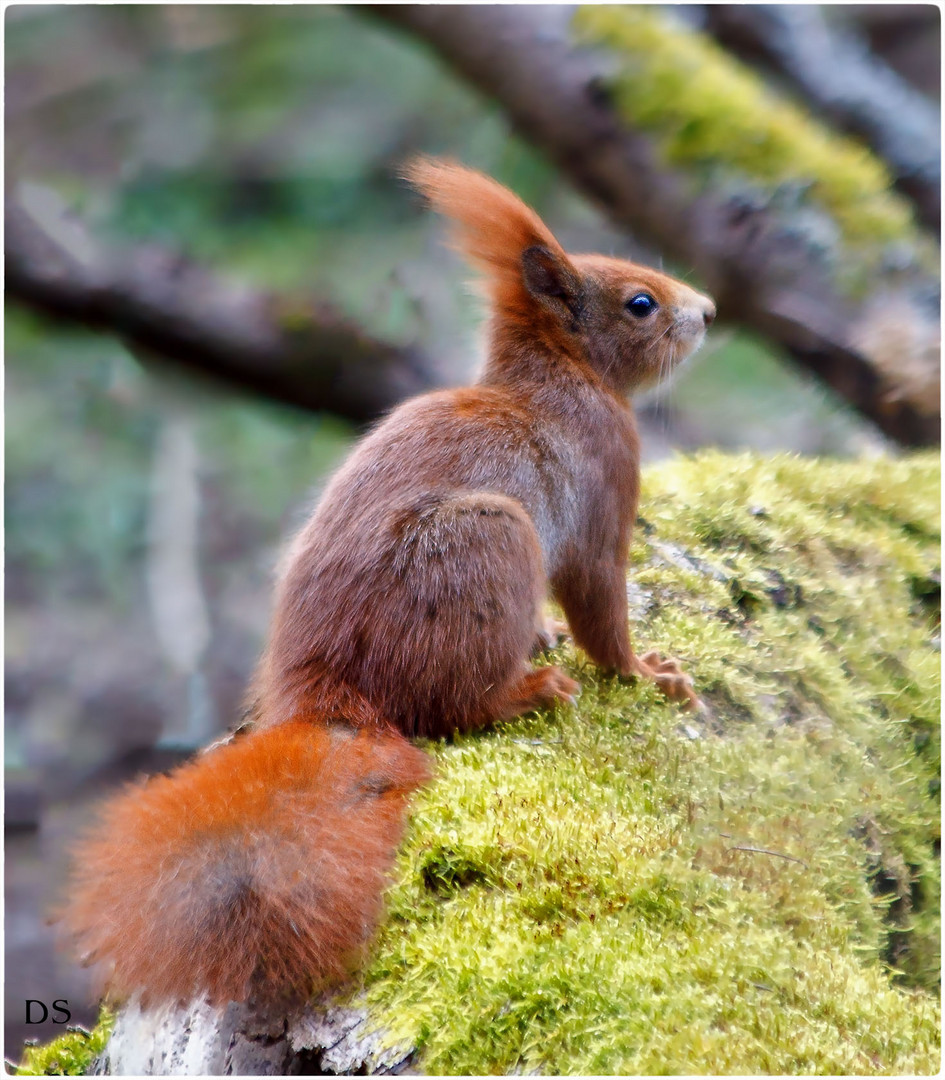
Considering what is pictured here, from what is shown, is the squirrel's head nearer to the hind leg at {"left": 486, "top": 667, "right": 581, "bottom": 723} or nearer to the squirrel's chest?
the squirrel's chest

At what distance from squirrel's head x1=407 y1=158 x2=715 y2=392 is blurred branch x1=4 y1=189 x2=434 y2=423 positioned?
1.82m

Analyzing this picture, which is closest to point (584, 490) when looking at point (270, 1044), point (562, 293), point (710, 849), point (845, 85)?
point (562, 293)

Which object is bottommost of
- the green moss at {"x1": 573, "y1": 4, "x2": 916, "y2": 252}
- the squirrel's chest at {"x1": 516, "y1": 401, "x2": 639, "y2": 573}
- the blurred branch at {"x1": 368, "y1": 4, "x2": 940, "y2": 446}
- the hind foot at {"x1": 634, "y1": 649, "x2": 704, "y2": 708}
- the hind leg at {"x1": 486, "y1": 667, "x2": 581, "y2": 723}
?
the hind leg at {"x1": 486, "y1": 667, "x2": 581, "y2": 723}

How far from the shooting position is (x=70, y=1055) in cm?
182

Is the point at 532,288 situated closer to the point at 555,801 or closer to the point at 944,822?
the point at 555,801

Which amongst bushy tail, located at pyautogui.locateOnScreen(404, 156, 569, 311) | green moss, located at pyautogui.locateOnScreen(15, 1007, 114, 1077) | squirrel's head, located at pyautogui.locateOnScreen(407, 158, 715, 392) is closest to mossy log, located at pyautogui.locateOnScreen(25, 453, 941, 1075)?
green moss, located at pyautogui.locateOnScreen(15, 1007, 114, 1077)

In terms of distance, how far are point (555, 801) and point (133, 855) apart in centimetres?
70

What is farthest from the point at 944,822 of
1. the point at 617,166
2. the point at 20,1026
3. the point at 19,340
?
the point at 19,340

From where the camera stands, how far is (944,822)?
229 centimetres

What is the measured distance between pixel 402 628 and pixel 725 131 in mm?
2736

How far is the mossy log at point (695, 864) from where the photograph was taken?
135 cm

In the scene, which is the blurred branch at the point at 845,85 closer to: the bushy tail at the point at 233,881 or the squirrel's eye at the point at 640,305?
the squirrel's eye at the point at 640,305

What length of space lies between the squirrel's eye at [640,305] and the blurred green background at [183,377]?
2151 mm

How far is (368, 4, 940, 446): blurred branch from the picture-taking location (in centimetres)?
366
